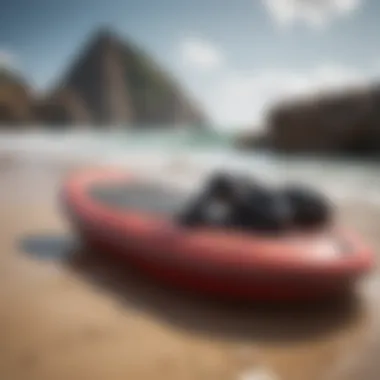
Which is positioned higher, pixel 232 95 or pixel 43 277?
pixel 232 95

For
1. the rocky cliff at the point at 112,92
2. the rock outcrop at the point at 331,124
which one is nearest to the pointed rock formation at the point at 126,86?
the rocky cliff at the point at 112,92

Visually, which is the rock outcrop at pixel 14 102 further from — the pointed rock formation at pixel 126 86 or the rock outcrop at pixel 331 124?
the rock outcrop at pixel 331 124

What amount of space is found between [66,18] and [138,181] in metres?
0.43

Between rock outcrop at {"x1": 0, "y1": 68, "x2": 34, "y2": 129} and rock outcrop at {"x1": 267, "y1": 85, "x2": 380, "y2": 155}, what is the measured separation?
601 mm

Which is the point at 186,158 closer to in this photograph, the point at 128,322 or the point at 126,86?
the point at 126,86

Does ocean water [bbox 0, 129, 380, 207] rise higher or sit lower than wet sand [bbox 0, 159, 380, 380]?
higher

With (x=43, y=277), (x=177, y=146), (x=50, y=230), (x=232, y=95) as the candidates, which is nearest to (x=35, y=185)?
(x=50, y=230)

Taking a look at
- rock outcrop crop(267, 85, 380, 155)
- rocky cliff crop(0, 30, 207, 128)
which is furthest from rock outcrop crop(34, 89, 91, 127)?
rock outcrop crop(267, 85, 380, 155)

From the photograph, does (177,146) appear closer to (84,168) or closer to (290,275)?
(84,168)

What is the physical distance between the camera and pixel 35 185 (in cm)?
129

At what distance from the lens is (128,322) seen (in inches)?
43.8

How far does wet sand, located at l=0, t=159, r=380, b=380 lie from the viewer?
3.32ft

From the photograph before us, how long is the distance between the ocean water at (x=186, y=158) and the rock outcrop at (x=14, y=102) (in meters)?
0.04

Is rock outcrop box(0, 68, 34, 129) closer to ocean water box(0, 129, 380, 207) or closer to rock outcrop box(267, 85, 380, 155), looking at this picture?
ocean water box(0, 129, 380, 207)
